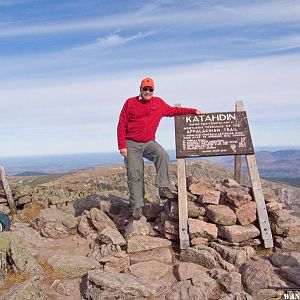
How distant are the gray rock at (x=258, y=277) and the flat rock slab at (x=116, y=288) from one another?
87.9 inches

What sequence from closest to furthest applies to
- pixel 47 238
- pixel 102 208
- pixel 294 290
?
pixel 294 290 < pixel 47 238 < pixel 102 208

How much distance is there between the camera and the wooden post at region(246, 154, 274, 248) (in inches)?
444

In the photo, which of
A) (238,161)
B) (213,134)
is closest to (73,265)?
(213,134)

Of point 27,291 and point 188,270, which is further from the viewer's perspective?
point 188,270

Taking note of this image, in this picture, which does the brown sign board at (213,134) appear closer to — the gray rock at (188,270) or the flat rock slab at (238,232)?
the flat rock slab at (238,232)

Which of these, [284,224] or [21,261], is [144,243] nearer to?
[21,261]

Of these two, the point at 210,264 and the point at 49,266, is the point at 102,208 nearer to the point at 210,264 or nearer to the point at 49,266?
the point at 49,266

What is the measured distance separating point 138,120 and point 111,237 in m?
3.77

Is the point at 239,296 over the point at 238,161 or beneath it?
beneath

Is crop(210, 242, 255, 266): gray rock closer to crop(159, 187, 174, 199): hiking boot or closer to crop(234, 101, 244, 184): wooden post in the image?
crop(159, 187, 174, 199): hiking boot

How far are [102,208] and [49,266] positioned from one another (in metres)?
4.74

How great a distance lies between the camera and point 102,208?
15.2 meters

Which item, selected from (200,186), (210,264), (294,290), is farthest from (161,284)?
(200,186)

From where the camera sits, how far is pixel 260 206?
11.7m
